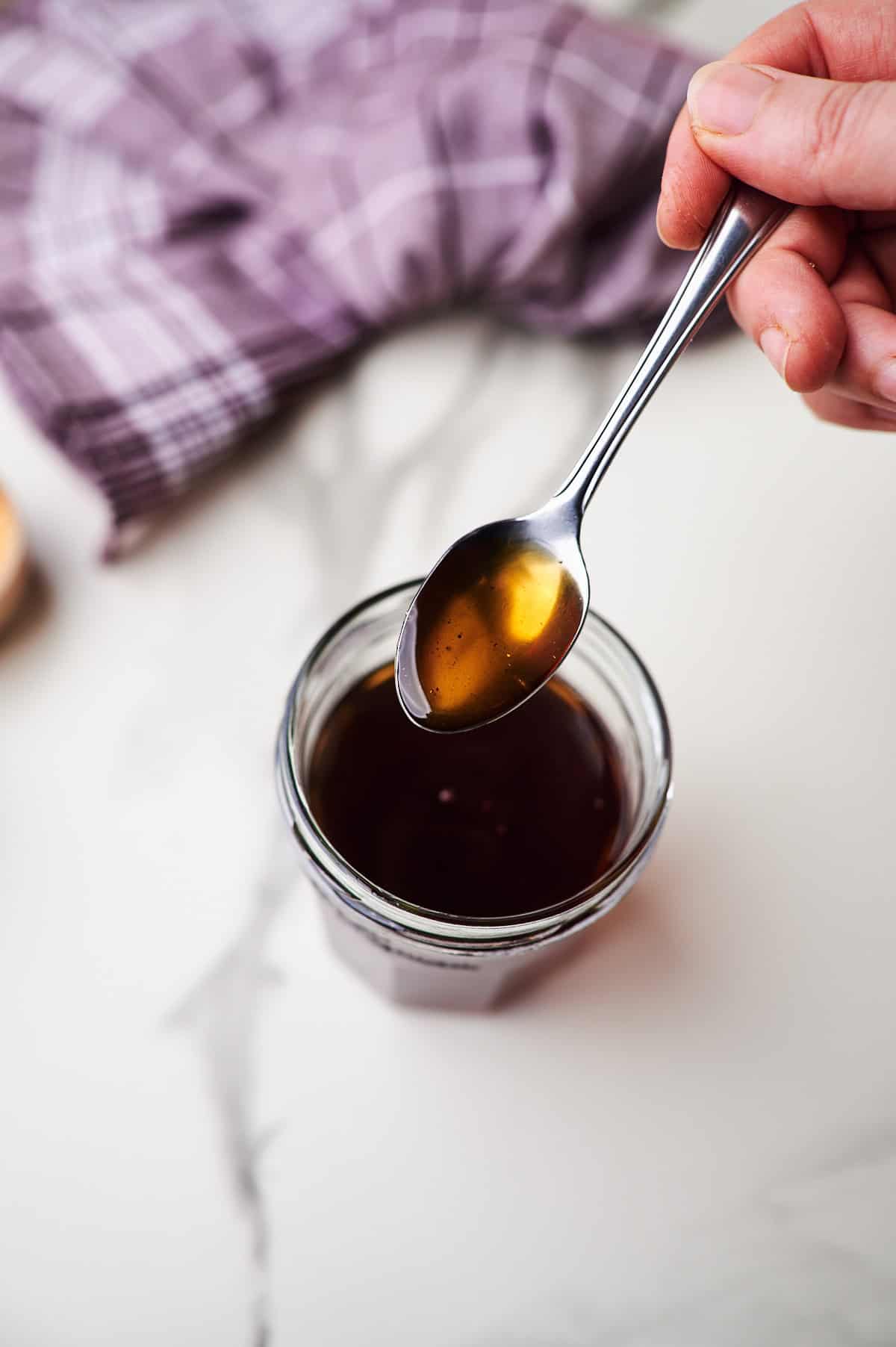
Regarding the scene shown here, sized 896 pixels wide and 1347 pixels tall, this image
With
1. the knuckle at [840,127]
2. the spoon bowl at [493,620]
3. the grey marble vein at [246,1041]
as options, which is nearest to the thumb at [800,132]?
the knuckle at [840,127]

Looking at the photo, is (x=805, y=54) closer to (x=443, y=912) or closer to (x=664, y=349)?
(x=664, y=349)

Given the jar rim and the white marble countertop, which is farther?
the white marble countertop

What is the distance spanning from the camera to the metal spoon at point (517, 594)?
0.50 meters

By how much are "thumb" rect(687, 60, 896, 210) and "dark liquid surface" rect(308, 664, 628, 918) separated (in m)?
0.26

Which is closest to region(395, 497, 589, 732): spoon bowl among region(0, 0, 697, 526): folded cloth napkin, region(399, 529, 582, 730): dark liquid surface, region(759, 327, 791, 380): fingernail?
region(399, 529, 582, 730): dark liquid surface

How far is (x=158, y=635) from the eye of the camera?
71 cm

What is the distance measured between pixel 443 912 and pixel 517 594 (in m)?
0.15

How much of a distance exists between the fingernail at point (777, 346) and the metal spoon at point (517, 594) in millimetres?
58

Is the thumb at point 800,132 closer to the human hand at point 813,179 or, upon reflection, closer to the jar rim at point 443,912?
the human hand at point 813,179

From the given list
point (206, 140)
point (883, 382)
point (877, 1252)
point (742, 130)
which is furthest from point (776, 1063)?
point (206, 140)

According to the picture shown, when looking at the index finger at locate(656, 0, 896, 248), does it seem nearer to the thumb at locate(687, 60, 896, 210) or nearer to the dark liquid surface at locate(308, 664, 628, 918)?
the thumb at locate(687, 60, 896, 210)

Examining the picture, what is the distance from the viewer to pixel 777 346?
1.90 ft

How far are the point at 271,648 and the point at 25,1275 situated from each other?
354 millimetres

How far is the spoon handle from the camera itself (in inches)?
19.6
